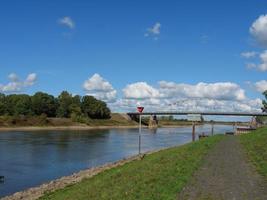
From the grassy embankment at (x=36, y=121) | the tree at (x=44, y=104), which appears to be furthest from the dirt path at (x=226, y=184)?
the tree at (x=44, y=104)

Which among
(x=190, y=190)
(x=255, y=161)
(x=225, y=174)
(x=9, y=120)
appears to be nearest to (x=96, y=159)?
(x=255, y=161)

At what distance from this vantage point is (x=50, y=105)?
175250mm

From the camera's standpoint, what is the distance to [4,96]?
568ft

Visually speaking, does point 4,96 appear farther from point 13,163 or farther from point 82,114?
point 13,163

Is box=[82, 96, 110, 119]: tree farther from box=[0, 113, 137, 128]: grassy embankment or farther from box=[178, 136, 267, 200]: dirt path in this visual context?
box=[178, 136, 267, 200]: dirt path

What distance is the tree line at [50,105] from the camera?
541ft

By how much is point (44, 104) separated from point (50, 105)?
306cm

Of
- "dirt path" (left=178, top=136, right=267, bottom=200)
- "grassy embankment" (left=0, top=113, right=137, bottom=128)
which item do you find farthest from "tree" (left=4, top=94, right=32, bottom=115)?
"dirt path" (left=178, top=136, right=267, bottom=200)

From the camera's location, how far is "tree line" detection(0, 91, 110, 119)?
165000 millimetres

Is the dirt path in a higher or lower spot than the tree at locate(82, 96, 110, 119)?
lower

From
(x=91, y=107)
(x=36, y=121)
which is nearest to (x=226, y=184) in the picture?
(x=36, y=121)

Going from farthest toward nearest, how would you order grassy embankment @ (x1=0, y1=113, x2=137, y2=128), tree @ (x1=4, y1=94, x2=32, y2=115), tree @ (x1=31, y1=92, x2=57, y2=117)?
tree @ (x1=31, y1=92, x2=57, y2=117)
tree @ (x1=4, y1=94, x2=32, y2=115)
grassy embankment @ (x1=0, y1=113, x2=137, y2=128)

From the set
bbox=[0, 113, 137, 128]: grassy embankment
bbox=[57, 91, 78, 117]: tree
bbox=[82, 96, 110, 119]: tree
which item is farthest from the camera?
bbox=[82, 96, 110, 119]: tree

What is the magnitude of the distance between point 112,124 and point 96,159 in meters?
145
